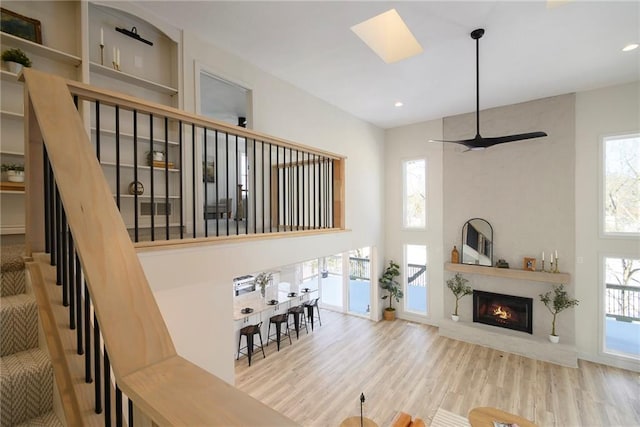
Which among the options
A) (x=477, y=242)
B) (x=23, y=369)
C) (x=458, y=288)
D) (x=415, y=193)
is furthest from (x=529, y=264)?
(x=23, y=369)

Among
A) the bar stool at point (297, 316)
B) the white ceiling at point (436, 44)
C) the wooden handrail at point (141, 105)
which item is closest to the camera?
the wooden handrail at point (141, 105)

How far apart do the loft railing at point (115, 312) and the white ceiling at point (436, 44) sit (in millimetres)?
2551

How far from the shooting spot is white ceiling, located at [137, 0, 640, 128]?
117 inches

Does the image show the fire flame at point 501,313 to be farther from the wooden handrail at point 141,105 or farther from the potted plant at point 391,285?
the wooden handrail at point 141,105

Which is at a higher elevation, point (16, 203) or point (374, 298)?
point (16, 203)

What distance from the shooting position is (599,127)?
4.89 meters

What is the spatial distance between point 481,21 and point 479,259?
4.35 meters

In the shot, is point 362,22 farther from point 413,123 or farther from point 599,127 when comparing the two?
point 599,127

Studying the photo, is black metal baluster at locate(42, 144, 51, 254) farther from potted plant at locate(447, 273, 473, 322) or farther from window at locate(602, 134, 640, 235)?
window at locate(602, 134, 640, 235)

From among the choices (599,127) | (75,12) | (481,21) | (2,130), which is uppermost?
(481,21)

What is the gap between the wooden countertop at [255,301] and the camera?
235 inches

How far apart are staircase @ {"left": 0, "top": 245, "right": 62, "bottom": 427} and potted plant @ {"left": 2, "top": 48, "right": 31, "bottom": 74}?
73.0 inches

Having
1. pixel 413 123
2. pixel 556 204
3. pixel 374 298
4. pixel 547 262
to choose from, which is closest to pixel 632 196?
pixel 556 204

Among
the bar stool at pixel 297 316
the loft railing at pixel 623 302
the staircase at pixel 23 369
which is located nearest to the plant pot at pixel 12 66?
the staircase at pixel 23 369
